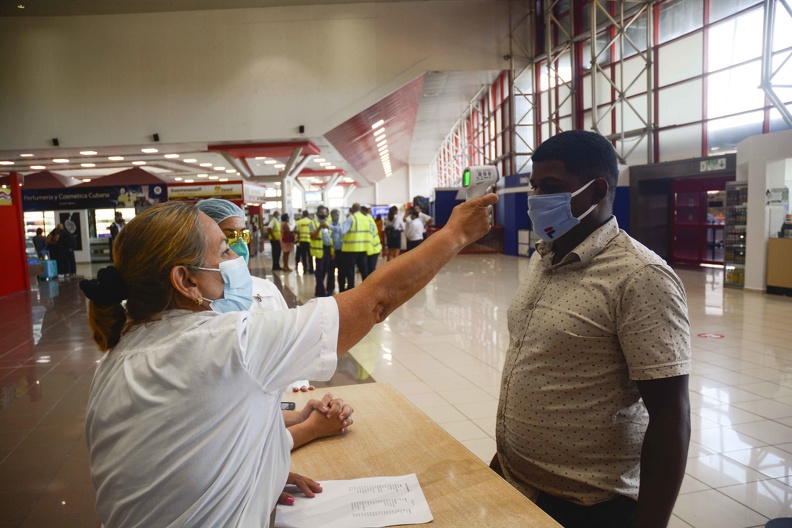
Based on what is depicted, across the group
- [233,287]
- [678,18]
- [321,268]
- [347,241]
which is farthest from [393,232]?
[233,287]

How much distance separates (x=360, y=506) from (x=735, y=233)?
31.9ft

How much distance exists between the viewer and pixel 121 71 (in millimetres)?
14344

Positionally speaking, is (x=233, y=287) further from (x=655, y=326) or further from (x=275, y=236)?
(x=275, y=236)

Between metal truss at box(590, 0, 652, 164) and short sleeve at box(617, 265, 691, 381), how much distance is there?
1295cm

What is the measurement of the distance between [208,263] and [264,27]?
14971 mm

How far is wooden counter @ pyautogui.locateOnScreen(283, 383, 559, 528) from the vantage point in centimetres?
119

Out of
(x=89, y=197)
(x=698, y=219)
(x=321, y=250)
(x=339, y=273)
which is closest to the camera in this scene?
(x=339, y=273)

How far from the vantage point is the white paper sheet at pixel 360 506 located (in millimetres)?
1215

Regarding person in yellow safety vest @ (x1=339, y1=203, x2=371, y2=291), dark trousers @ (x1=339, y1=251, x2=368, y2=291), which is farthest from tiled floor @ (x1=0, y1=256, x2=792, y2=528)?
person in yellow safety vest @ (x1=339, y1=203, x2=371, y2=291)

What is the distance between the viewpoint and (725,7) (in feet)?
34.9

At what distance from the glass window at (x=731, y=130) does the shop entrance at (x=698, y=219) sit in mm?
820

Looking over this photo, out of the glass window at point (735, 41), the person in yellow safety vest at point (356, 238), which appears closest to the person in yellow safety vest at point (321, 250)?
the person in yellow safety vest at point (356, 238)

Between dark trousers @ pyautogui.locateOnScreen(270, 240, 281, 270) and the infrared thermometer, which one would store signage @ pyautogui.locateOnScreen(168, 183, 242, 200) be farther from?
the infrared thermometer

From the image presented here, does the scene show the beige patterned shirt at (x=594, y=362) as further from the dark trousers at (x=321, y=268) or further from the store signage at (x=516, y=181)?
the store signage at (x=516, y=181)
